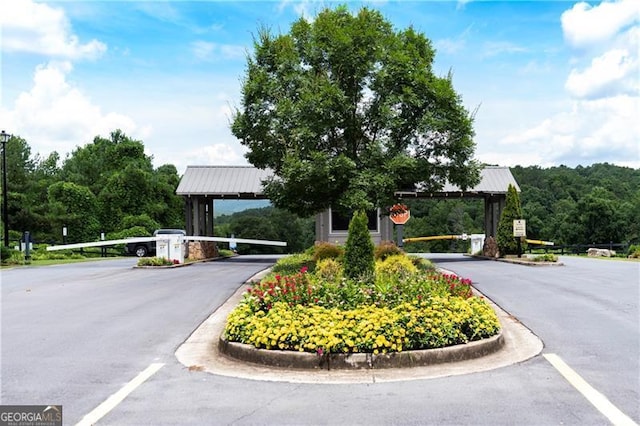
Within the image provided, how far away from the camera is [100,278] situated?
17.1m

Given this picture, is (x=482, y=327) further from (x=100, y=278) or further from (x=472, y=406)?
(x=100, y=278)

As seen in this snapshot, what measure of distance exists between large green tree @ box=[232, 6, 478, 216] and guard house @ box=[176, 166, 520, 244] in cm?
1160

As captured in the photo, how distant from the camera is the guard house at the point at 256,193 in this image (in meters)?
28.9

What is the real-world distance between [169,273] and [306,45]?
338 inches

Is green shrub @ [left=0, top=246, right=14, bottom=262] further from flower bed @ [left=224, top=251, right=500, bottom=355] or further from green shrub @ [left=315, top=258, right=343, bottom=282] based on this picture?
flower bed @ [left=224, top=251, right=500, bottom=355]

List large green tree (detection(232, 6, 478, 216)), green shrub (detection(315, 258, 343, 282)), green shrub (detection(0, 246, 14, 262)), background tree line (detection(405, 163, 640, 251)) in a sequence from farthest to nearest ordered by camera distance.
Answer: background tree line (detection(405, 163, 640, 251)), green shrub (detection(0, 246, 14, 262)), large green tree (detection(232, 6, 478, 216)), green shrub (detection(315, 258, 343, 282))

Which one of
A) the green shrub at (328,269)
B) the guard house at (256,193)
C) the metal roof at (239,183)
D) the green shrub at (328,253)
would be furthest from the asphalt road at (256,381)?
the metal roof at (239,183)

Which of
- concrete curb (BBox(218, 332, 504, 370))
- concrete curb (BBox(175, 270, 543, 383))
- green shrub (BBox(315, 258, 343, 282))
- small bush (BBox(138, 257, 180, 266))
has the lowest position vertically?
concrete curb (BBox(175, 270, 543, 383))

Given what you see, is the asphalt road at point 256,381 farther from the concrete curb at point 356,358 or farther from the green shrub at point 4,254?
the green shrub at point 4,254

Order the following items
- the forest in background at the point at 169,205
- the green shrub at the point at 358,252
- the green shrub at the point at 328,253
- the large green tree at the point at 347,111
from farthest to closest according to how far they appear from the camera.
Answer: the forest in background at the point at 169,205 < the green shrub at the point at 328,253 < the large green tree at the point at 347,111 < the green shrub at the point at 358,252

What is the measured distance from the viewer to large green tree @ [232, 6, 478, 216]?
15234 mm

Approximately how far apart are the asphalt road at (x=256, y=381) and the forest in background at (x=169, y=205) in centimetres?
3406

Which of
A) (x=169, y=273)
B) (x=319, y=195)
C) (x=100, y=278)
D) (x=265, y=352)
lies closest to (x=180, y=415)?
(x=265, y=352)

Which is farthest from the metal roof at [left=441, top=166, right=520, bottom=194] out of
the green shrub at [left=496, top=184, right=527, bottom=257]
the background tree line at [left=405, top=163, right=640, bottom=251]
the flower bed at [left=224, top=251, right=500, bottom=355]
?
the background tree line at [left=405, top=163, right=640, bottom=251]
